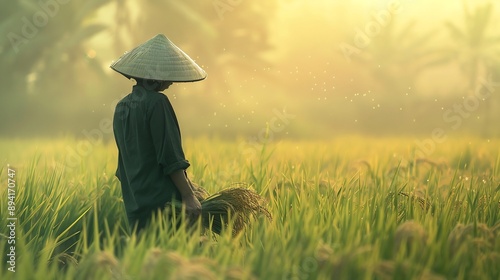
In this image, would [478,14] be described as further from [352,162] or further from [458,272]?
[458,272]

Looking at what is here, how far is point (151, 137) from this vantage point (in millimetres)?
3781

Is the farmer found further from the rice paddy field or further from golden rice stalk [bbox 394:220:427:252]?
golden rice stalk [bbox 394:220:427:252]

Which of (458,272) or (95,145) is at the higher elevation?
(95,145)

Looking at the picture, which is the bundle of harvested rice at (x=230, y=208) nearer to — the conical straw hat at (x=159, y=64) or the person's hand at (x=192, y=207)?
the person's hand at (x=192, y=207)

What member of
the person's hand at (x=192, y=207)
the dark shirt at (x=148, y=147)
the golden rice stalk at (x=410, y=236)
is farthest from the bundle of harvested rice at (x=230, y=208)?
the golden rice stalk at (x=410, y=236)

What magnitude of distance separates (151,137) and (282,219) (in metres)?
0.93

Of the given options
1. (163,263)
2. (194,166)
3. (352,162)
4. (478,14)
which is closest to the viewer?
(163,263)

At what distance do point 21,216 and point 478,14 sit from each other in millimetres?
6341

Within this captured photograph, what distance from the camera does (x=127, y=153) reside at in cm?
383

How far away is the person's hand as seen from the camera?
12.3ft

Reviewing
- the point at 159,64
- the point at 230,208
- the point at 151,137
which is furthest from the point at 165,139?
the point at 230,208

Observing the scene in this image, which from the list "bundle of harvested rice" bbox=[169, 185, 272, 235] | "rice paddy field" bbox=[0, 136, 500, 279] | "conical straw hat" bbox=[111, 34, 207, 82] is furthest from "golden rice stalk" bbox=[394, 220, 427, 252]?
"conical straw hat" bbox=[111, 34, 207, 82]

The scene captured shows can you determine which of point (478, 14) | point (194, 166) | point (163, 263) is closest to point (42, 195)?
point (194, 166)

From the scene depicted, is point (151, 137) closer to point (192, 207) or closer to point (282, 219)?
point (192, 207)
